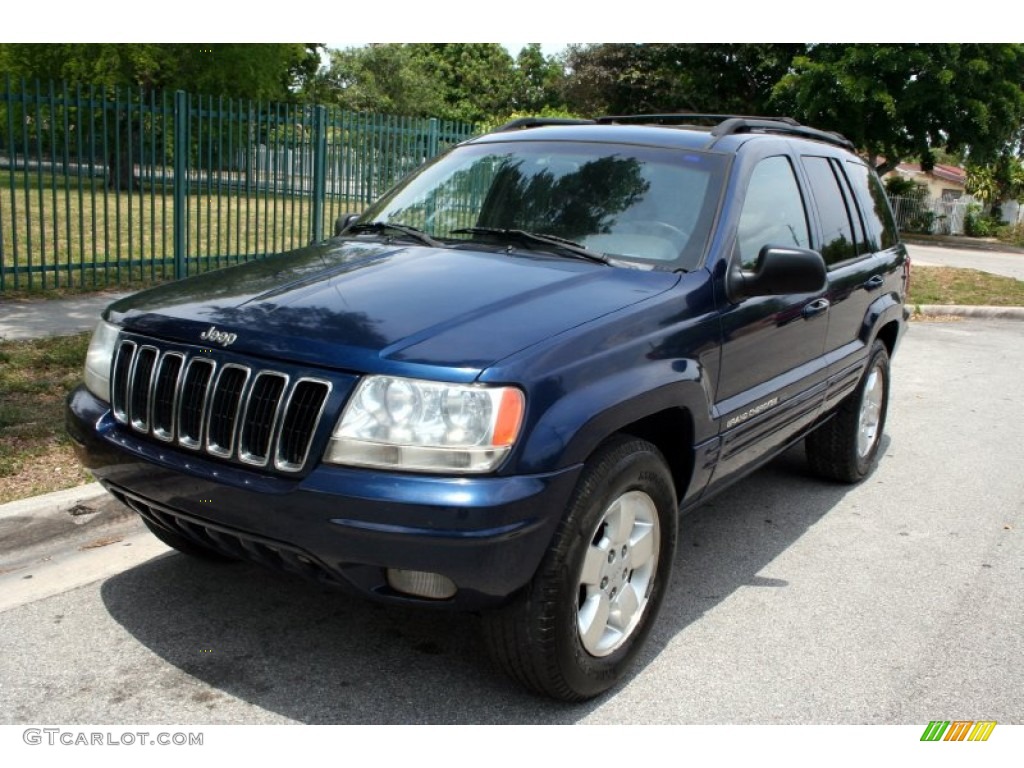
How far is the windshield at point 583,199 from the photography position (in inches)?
150

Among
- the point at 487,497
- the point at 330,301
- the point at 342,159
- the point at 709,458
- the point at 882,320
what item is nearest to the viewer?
the point at 487,497

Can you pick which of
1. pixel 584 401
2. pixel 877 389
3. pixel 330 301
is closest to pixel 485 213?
pixel 330 301

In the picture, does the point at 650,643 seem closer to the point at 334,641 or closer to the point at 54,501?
the point at 334,641

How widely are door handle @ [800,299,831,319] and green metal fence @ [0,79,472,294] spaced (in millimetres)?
7662

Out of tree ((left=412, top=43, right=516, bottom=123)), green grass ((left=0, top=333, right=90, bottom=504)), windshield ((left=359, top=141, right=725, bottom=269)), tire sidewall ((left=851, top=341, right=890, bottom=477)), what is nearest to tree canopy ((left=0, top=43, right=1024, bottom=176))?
green grass ((left=0, top=333, right=90, bottom=504))

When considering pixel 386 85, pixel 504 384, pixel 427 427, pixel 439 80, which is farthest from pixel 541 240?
pixel 439 80

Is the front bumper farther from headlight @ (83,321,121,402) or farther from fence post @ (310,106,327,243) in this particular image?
fence post @ (310,106,327,243)

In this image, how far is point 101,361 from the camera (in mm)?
3432

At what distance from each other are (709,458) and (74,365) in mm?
4619

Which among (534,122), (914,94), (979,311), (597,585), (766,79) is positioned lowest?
(979,311)

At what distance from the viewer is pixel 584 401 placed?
291 centimetres

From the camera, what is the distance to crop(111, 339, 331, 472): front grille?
282 cm

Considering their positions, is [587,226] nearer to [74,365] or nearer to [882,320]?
[882,320]

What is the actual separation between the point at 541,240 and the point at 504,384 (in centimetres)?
126
